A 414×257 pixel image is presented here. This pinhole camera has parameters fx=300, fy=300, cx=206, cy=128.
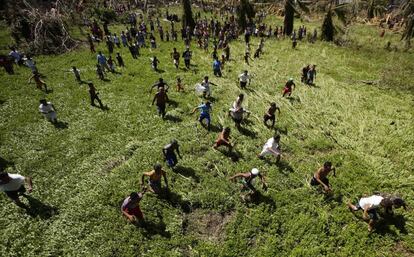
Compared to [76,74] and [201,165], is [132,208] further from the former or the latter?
[76,74]

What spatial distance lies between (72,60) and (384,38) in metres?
36.8

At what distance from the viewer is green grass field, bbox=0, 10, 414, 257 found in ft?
35.7

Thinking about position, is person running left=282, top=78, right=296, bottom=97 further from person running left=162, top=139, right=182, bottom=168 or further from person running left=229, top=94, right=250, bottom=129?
person running left=162, top=139, right=182, bottom=168

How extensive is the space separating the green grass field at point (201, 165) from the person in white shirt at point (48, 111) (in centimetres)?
48

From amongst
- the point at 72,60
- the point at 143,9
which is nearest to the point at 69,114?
the point at 72,60

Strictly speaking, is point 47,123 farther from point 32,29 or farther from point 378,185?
point 378,185

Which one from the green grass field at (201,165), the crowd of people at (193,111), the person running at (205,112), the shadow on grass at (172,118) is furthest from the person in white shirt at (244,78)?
the shadow on grass at (172,118)

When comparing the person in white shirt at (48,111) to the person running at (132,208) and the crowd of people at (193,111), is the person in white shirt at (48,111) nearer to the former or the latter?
the crowd of people at (193,111)

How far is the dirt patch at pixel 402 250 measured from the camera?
35.2ft

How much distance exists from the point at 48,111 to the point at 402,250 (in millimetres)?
18108

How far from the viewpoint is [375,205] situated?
1120cm

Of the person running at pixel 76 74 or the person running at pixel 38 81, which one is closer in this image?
the person running at pixel 38 81

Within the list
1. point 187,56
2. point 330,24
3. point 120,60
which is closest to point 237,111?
point 187,56

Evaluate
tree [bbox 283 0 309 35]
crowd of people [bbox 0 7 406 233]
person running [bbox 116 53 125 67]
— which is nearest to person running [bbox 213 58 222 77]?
crowd of people [bbox 0 7 406 233]
